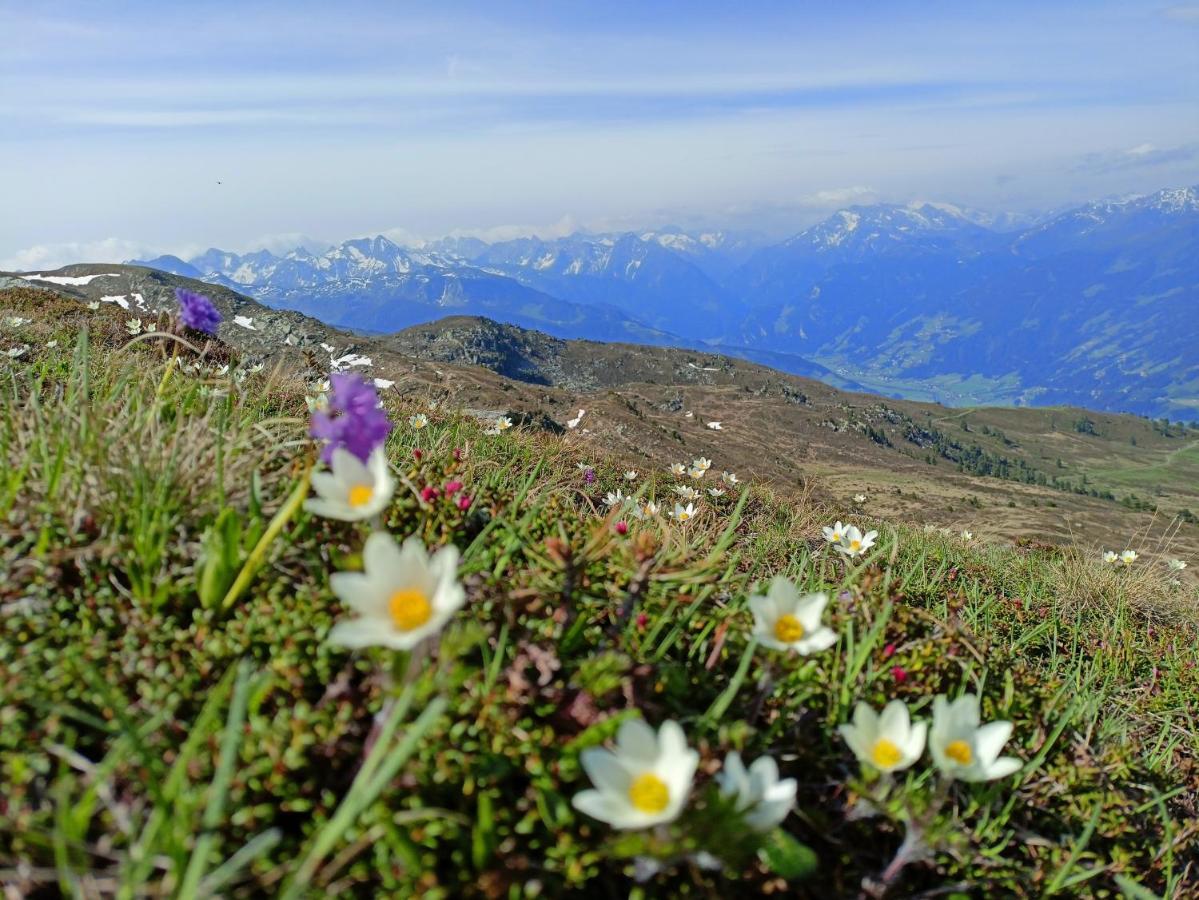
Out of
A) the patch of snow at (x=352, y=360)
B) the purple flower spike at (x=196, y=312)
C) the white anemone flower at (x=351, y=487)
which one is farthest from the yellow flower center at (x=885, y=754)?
the patch of snow at (x=352, y=360)

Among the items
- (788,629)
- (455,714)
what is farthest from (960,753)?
(455,714)

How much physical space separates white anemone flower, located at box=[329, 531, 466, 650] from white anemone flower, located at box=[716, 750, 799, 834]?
748mm

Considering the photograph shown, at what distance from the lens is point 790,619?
2.43 m

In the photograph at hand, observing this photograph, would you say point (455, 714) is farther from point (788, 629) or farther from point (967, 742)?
point (967, 742)

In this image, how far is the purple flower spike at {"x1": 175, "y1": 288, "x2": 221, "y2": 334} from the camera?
3.92 meters

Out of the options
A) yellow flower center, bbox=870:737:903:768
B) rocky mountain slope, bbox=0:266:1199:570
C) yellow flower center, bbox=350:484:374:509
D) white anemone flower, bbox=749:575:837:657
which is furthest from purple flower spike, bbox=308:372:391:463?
rocky mountain slope, bbox=0:266:1199:570

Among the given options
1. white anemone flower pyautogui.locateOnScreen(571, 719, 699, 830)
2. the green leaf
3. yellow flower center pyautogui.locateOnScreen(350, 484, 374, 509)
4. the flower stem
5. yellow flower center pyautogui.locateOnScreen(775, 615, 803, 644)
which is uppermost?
yellow flower center pyautogui.locateOnScreen(350, 484, 374, 509)

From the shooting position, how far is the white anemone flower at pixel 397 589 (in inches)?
68.4

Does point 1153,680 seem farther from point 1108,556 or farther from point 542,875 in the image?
point 542,875

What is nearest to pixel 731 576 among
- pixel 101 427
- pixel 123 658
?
pixel 123 658

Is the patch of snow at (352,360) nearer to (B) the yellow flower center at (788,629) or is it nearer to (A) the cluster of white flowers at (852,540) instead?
(A) the cluster of white flowers at (852,540)

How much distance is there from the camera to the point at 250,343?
2509 inches

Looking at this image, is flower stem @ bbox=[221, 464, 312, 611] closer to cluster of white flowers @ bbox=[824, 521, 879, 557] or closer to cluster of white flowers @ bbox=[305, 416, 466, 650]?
cluster of white flowers @ bbox=[305, 416, 466, 650]

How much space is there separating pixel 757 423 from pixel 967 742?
111504 millimetres
